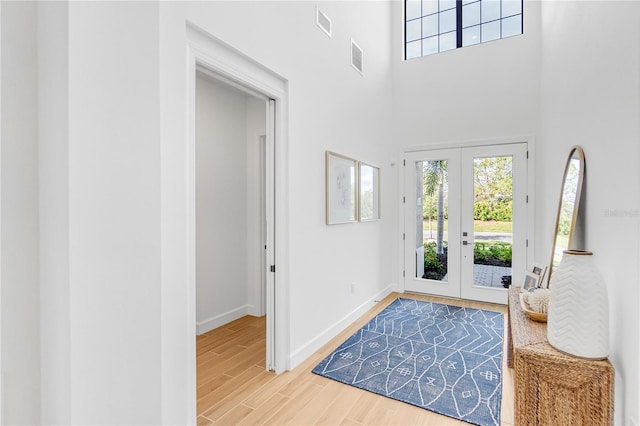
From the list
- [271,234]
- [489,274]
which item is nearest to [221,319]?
[271,234]

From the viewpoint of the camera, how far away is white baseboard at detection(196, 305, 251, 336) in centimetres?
341

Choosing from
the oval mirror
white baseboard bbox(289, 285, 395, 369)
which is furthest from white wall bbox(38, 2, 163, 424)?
the oval mirror

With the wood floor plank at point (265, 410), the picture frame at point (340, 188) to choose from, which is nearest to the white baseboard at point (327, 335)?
the wood floor plank at point (265, 410)

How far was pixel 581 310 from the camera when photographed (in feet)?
4.69

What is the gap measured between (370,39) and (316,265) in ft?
10.3

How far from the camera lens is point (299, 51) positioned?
9.13ft

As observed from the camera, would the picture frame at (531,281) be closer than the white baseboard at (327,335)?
Yes

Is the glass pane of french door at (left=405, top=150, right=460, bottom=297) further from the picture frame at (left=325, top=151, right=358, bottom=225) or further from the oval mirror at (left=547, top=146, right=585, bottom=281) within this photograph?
the oval mirror at (left=547, top=146, right=585, bottom=281)

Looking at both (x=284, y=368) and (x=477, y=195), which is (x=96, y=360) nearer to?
(x=284, y=368)

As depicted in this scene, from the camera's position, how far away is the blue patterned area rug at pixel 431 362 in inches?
88.6

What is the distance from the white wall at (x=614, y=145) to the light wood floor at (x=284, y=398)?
1000 millimetres

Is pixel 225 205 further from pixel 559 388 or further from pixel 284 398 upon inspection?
pixel 559 388

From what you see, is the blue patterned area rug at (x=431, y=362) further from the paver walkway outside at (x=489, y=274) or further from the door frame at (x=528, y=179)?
the door frame at (x=528, y=179)

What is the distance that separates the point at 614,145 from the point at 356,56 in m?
3.01
